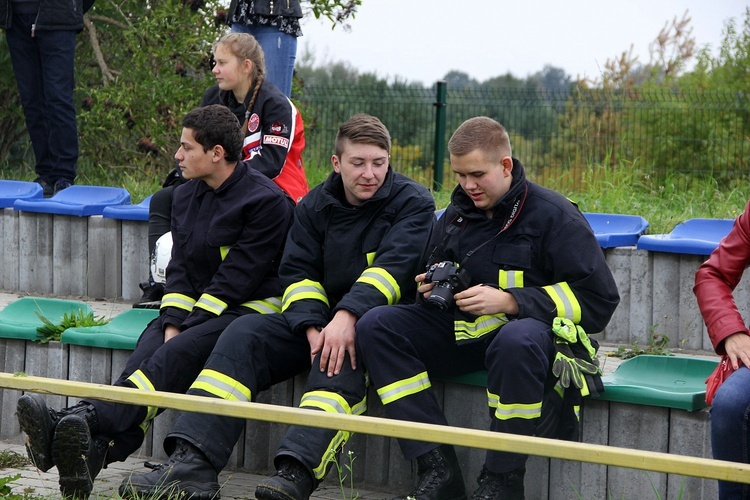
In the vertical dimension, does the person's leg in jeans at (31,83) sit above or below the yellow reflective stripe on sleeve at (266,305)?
above

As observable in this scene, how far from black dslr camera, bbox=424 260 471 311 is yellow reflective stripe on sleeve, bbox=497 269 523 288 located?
119 mm

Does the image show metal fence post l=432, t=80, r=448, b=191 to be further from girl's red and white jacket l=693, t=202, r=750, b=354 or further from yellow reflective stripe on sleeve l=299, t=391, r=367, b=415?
girl's red and white jacket l=693, t=202, r=750, b=354

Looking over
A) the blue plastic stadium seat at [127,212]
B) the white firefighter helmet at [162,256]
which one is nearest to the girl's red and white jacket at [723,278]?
the white firefighter helmet at [162,256]

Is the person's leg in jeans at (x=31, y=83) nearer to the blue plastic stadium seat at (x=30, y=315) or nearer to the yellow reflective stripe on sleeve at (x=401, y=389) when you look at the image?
the blue plastic stadium seat at (x=30, y=315)

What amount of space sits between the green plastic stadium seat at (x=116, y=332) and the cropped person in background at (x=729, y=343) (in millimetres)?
2526

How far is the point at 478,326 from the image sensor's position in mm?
3992

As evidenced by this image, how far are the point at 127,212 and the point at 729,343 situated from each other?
4.08 meters

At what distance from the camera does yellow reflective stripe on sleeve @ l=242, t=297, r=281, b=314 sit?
180 inches

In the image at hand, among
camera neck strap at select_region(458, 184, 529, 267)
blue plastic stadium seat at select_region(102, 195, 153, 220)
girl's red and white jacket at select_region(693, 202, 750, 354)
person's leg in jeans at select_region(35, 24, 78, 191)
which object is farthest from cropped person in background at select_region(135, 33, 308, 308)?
girl's red and white jacket at select_region(693, 202, 750, 354)

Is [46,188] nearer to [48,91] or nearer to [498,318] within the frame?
[48,91]

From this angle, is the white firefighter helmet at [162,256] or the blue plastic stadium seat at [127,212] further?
the blue plastic stadium seat at [127,212]

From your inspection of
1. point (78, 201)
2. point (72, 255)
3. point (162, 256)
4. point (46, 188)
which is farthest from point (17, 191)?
point (162, 256)

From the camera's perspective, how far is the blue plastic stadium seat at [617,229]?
5.63m

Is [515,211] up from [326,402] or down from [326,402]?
up
